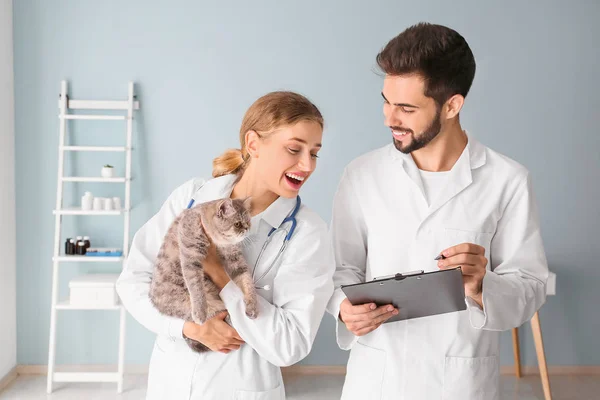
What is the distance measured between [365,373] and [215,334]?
477 millimetres

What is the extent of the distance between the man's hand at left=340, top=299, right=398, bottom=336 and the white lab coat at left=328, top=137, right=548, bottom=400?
0.10m

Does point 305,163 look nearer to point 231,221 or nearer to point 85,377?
point 231,221

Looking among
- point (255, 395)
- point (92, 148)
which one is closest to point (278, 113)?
point (255, 395)

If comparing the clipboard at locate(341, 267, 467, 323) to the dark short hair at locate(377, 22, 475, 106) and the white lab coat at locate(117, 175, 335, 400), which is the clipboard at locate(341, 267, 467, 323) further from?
the dark short hair at locate(377, 22, 475, 106)

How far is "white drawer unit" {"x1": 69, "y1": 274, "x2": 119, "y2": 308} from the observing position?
13.6 ft

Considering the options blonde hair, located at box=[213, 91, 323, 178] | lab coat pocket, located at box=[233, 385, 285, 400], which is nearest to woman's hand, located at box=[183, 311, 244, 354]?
lab coat pocket, located at box=[233, 385, 285, 400]

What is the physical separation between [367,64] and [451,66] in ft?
9.25

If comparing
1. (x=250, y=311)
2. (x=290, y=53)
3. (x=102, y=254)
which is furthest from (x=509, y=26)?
(x=250, y=311)

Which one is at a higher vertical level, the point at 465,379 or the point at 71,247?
the point at 465,379

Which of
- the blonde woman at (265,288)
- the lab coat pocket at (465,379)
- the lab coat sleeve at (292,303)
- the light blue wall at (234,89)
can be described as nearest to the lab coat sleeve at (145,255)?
the blonde woman at (265,288)

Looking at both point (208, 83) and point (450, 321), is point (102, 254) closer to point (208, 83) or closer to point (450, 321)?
point (208, 83)

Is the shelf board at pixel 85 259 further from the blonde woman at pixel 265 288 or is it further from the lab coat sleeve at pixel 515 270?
the lab coat sleeve at pixel 515 270

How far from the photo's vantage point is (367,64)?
4516 mm

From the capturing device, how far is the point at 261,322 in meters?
1.54
